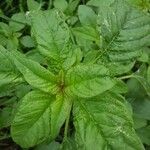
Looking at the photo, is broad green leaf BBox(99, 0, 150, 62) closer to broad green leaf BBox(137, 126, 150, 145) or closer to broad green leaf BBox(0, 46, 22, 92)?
broad green leaf BBox(0, 46, 22, 92)

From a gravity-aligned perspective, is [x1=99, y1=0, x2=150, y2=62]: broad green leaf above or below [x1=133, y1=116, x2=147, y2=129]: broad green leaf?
above

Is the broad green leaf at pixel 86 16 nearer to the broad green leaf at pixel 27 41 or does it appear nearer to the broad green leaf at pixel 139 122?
the broad green leaf at pixel 27 41

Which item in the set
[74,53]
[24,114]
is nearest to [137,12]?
[74,53]

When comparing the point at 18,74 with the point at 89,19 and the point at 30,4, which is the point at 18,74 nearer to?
the point at 89,19


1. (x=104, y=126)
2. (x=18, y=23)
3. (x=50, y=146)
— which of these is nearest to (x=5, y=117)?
(x=50, y=146)

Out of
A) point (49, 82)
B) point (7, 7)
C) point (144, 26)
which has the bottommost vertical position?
point (7, 7)

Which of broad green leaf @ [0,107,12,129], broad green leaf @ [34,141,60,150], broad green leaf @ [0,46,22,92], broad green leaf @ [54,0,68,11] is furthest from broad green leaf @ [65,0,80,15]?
broad green leaf @ [0,46,22,92]
